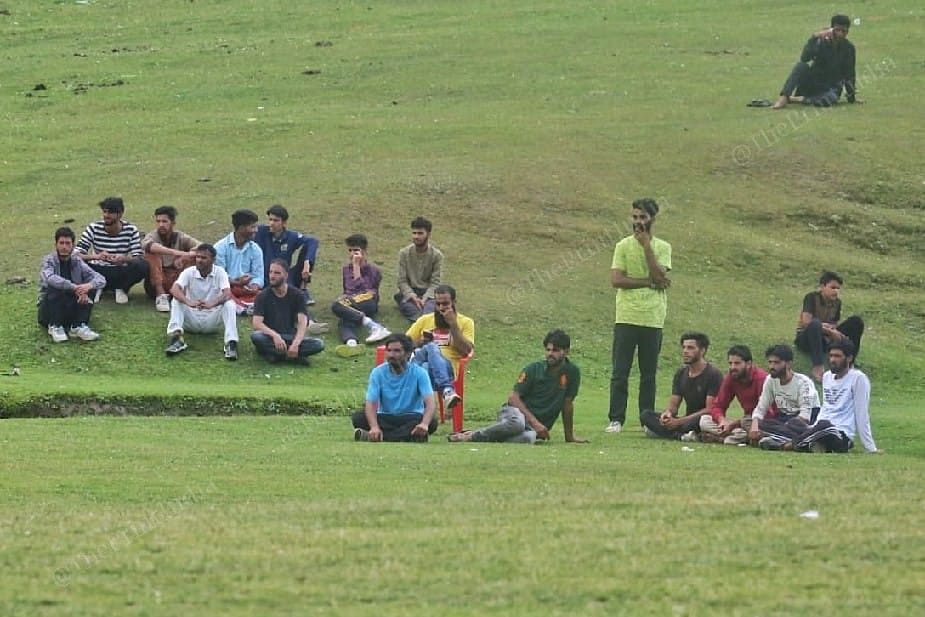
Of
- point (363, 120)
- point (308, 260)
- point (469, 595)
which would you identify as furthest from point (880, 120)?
point (469, 595)

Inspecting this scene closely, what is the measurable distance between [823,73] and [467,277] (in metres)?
14.5

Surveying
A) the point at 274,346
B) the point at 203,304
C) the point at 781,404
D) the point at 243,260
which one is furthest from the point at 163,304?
the point at 781,404

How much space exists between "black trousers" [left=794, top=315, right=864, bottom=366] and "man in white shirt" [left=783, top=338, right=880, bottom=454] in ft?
16.4

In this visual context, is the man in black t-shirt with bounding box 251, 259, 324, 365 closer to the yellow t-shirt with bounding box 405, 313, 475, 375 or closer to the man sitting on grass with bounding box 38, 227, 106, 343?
the man sitting on grass with bounding box 38, 227, 106, 343

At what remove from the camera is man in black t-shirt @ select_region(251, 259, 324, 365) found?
22891 mm

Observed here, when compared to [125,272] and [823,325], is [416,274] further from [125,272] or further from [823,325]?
[823,325]

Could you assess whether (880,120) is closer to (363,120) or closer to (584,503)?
(363,120)

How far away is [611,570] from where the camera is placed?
10664mm

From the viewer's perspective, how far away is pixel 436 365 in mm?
18891

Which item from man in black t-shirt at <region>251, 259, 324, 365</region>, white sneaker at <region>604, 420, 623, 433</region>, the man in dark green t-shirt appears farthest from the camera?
man in black t-shirt at <region>251, 259, 324, 365</region>

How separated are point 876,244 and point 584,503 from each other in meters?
20.0

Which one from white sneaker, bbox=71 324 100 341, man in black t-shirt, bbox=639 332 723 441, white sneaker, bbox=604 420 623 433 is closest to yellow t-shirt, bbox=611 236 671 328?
man in black t-shirt, bbox=639 332 723 441

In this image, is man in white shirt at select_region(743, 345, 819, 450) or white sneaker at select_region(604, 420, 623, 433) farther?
white sneaker at select_region(604, 420, 623, 433)

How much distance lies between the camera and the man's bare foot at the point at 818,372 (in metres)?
23.5
